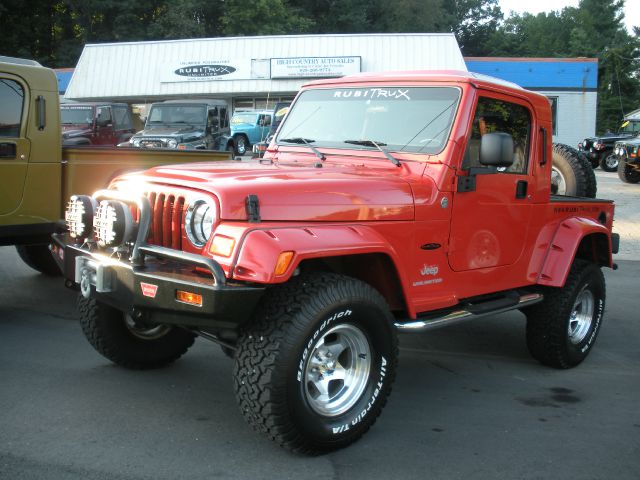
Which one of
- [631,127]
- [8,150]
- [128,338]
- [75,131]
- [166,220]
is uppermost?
[631,127]

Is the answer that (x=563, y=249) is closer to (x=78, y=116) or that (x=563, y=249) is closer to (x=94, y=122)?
(x=94, y=122)

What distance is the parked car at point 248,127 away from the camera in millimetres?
26766

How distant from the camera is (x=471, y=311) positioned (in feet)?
14.6

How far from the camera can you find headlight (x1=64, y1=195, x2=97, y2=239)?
13.0 feet

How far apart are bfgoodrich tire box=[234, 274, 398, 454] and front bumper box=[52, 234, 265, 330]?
187 millimetres

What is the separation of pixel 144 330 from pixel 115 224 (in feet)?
4.30

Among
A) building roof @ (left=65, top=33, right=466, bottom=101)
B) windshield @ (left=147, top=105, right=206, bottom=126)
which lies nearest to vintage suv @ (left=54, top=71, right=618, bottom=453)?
windshield @ (left=147, top=105, right=206, bottom=126)

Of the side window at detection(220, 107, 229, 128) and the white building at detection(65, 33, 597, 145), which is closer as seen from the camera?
the side window at detection(220, 107, 229, 128)

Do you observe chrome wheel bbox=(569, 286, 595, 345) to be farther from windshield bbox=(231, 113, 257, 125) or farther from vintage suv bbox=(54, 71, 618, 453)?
windshield bbox=(231, 113, 257, 125)

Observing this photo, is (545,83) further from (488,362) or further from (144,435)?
(144,435)

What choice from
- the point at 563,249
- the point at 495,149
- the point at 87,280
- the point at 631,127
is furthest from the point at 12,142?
the point at 631,127

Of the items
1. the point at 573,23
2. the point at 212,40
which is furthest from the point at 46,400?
the point at 573,23

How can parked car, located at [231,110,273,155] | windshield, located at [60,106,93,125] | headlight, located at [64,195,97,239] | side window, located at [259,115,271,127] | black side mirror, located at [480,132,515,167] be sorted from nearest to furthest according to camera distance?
headlight, located at [64,195,97,239], black side mirror, located at [480,132,515,167], windshield, located at [60,106,93,125], side window, located at [259,115,271,127], parked car, located at [231,110,273,155]

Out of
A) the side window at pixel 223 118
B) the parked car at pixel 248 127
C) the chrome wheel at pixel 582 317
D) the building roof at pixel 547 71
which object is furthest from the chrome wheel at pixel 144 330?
the building roof at pixel 547 71
